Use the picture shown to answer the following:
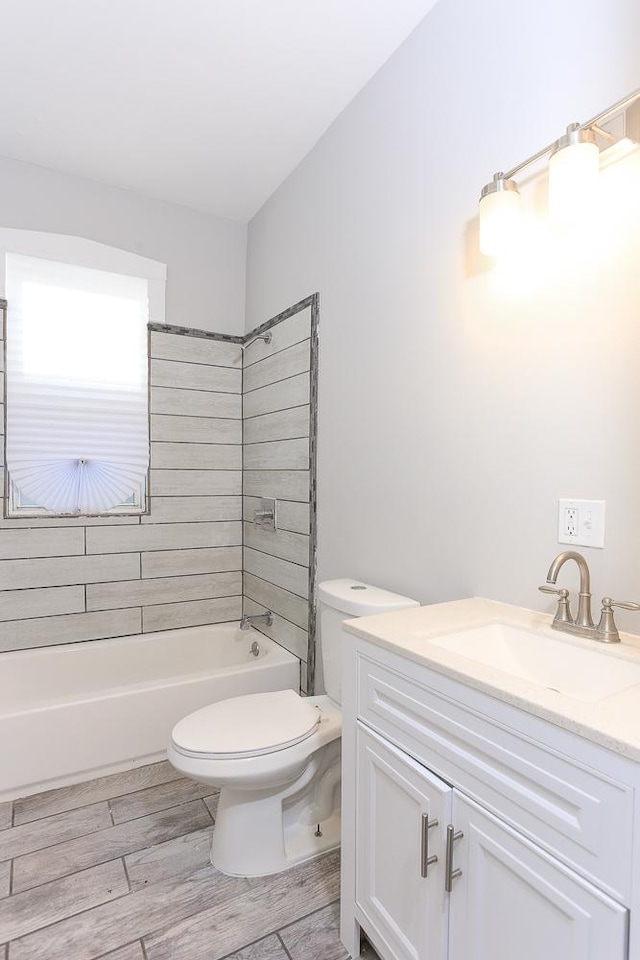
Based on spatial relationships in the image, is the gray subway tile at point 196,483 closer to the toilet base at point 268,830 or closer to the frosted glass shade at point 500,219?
the toilet base at point 268,830

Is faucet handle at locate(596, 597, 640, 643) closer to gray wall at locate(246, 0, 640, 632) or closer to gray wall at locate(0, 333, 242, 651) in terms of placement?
gray wall at locate(246, 0, 640, 632)

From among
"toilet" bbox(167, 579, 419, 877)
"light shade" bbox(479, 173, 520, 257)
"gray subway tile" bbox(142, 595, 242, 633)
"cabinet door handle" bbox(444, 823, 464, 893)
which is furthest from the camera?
"gray subway tile" bbox(142, 595, 242, 633)

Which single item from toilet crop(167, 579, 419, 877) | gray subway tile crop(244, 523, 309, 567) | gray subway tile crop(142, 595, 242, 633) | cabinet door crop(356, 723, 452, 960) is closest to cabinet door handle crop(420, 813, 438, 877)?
cabinet door crop(356, 723, 452, 960)

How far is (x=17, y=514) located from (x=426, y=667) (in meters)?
2.22

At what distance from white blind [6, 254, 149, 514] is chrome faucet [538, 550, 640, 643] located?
7.21 ft

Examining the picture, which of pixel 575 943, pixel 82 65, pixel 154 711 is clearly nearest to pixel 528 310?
pixel 575 943

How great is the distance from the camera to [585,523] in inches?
49.4

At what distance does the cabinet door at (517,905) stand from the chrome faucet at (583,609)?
0.45m

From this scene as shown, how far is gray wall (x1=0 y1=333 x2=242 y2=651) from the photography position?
257cm

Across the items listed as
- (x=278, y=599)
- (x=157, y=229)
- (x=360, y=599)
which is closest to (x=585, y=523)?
(x=360, y=599)

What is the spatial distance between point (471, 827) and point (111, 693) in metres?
1.64

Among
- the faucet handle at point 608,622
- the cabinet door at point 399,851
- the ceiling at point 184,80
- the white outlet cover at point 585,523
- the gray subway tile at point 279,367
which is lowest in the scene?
the cabinet door at point 399,851

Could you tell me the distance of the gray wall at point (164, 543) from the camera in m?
2.57

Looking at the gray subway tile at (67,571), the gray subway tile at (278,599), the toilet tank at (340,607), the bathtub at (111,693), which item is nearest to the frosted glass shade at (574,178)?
the toilet tank at (340,607)
